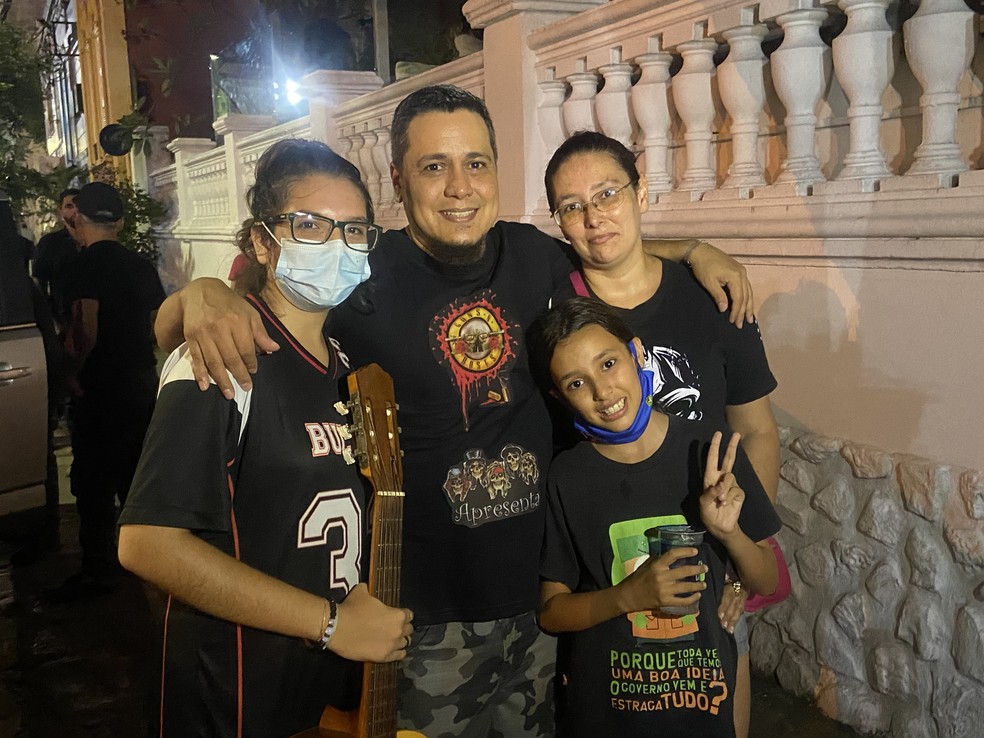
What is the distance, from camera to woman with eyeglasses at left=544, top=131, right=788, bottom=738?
2.18m

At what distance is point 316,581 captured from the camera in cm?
177

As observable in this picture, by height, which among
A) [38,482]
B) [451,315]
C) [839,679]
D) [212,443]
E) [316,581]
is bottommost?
[839,679]

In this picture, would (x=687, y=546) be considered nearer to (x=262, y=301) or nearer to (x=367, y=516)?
(x=367, y=516)

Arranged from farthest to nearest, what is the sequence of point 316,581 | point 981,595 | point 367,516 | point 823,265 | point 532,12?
point 532,12 → point 823,265 → point 981,595 → point 367,516 → point 316,581

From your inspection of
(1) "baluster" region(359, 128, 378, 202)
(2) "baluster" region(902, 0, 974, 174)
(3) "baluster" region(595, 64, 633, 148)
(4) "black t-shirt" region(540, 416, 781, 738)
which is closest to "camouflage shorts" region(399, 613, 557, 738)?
(4) "black t-shirt" region(540, 416, 781, 738)

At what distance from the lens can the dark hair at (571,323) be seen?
204cm

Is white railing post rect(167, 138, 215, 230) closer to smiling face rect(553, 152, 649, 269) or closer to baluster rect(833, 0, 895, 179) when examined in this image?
baluster rect(833, 0, 895, 179)

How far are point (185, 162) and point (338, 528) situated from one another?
39.4ft

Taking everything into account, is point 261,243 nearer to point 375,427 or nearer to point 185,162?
point 375,427

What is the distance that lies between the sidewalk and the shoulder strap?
5.84ft

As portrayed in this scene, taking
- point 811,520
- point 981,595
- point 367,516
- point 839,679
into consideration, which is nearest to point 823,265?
point 811,520

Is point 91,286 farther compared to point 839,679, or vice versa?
point 91,286

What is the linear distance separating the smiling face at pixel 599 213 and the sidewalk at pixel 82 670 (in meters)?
1.89

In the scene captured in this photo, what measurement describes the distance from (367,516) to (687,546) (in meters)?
0.68
